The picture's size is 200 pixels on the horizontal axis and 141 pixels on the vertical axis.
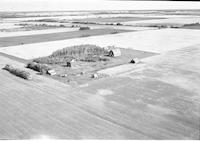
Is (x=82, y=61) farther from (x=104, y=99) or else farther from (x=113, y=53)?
(x=104, y=99)

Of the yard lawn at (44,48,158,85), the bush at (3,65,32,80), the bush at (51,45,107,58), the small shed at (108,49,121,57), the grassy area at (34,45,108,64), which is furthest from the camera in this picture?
the bush at (51,45,107,58)

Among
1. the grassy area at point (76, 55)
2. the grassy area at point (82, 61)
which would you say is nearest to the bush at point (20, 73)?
the grassy area at point (82, 61)

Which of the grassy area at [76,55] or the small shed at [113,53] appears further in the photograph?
the small shed at [113,53]

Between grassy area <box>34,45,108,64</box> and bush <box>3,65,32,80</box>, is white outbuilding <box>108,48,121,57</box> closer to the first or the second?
grassy area <box>34,45,108,64</box>

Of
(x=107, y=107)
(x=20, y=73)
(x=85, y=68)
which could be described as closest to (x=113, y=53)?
(x=85, y=68)

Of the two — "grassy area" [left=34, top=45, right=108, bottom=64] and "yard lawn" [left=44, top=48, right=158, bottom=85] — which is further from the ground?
"grassy area" [left=34, top=45, right=108, bottom=64]

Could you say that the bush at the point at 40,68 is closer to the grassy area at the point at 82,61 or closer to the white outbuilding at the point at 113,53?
the grassy area at the point at 82,61

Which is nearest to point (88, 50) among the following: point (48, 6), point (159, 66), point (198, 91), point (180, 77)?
point (159, 66)

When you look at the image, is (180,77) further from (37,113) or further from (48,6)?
(48,6)

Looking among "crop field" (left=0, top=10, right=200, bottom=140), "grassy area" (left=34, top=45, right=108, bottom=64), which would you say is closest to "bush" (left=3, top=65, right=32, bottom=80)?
"crop field" (left=0, top=10, right=200, bottom=140)
